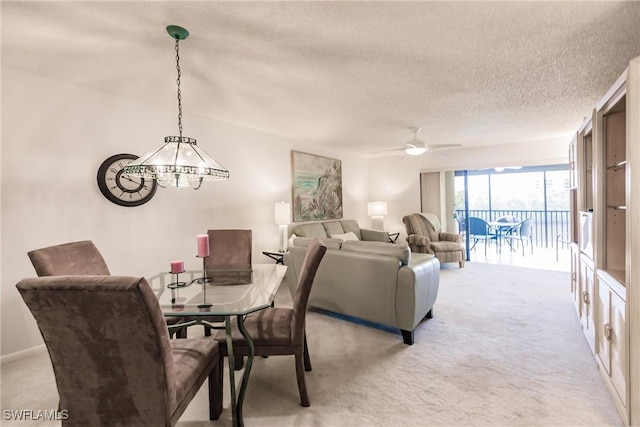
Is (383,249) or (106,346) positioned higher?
(383,249)

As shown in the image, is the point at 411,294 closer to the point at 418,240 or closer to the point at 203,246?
the point at 203,246

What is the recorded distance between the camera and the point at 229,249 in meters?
2.87

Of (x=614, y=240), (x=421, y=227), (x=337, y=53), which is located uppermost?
(x=337, y=53)

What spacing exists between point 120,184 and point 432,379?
321 centimetres

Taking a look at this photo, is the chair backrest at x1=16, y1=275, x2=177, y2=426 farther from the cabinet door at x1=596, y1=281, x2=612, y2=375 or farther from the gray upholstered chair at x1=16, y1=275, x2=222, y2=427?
the cabinet door at x1=596, y1=281, x2=612, y2=375

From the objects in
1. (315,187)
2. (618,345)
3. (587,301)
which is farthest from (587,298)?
Answer: (315,187)

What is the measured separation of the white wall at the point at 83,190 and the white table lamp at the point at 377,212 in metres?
3.20

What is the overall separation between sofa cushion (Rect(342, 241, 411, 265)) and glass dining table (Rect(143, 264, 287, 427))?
0.73 metres

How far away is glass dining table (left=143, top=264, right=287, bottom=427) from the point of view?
158 cm

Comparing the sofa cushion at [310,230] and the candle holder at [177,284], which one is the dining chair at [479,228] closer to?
the sofa cushion at [310,230]

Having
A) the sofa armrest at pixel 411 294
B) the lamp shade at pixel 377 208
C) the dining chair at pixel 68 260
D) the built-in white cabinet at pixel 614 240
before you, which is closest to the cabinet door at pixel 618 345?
the built-in white cabinet at pixel 614 240

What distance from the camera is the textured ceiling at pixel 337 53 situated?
163 cm

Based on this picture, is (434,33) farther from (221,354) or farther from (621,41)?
(221,354)

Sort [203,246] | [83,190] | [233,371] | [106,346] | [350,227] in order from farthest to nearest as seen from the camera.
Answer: [350,227]
[83,190]
[203,246]
[233,371]
[106,346]
